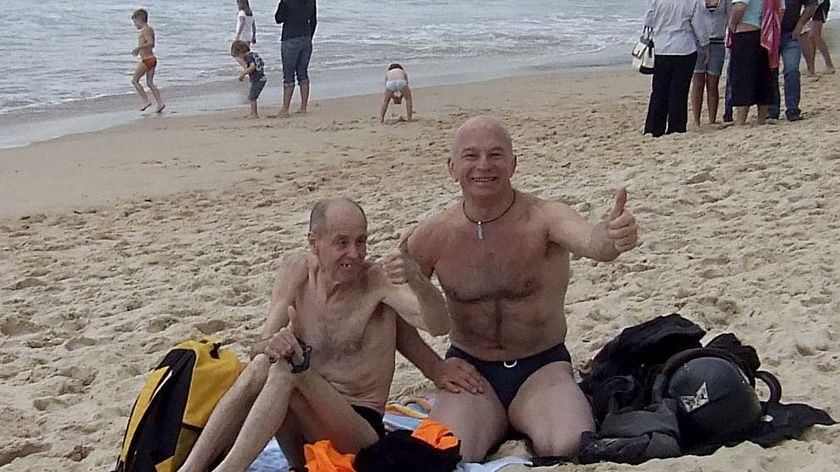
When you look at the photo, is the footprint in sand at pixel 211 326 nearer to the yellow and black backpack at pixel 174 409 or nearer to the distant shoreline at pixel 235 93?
the yellow and black backpack at pixel 174 409

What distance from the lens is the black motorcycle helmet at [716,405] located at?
347 cm

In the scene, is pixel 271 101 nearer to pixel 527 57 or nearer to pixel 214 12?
pixel 527 57

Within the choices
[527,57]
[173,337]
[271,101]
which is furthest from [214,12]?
[173,337]

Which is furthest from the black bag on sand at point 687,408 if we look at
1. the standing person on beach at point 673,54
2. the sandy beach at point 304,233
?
the standing person on beach at point 673,54

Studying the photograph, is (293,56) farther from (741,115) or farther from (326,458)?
(326,458)

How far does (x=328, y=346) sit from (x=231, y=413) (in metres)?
0.44

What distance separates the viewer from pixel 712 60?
31.9 feet

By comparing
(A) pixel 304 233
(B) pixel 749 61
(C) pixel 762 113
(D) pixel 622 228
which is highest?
(D) pixel 622 228

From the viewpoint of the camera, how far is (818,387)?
3.93 m

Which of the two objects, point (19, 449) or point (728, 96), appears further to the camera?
point (728, 96)

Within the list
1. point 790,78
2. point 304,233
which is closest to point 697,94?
point 790,78

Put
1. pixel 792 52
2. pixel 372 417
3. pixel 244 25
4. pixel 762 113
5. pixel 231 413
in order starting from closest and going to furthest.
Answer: pixel 231 413 < pixel 372 417 < pixel 762 113 < pixel 792 52 < pixel 244 25

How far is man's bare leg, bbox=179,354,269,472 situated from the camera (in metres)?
3.38

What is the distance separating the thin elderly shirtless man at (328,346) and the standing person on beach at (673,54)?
238 inches
